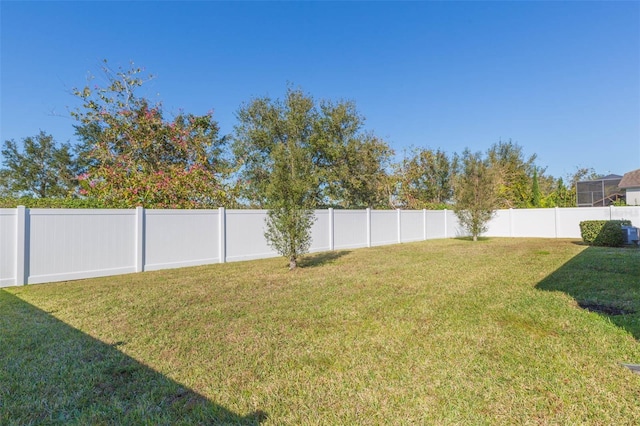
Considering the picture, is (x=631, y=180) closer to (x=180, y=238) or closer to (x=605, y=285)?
(x=605, y=285)

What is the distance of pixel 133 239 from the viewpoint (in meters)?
7.93

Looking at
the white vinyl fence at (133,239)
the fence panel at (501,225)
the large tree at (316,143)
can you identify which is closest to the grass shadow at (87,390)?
the white vinyl fence at (133,239)

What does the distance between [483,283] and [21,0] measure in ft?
42.8

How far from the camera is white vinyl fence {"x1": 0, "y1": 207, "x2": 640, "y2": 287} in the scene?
6441 millimetres

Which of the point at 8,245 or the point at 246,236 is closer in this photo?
the point at 8,245

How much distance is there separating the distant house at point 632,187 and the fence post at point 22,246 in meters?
30.1

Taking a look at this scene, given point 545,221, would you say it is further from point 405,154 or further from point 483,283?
point 483,283

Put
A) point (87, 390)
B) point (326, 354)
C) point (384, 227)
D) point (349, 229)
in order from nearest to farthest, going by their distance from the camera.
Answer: point (87, 390) < point (326, 354) < point (349, 229) < point (384, 227)

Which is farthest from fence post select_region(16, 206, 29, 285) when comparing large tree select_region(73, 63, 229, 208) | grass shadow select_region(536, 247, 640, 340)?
grass shadow select_region(536, 247, 640, 340)

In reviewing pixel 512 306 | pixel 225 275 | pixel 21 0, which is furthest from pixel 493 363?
pixel 21 0

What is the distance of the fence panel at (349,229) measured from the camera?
12508mm

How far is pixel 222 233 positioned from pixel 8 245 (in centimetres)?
460

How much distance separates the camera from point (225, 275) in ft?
24.5

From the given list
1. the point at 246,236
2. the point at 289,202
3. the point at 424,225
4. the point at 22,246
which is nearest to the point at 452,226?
the point at 424,225
